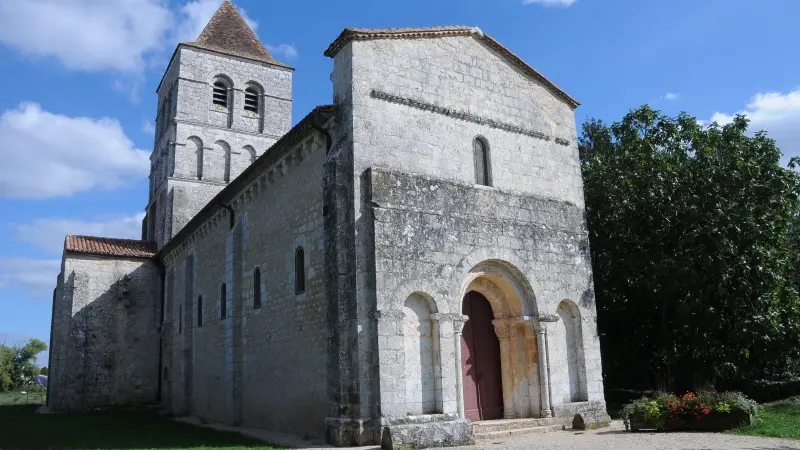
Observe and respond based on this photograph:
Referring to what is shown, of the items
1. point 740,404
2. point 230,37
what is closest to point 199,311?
point 740,404

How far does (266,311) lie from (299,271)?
83.2 inches

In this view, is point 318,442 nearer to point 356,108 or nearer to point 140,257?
point 356,108

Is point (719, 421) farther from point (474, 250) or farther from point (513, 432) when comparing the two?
point (474, 250)

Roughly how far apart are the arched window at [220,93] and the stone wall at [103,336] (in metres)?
9.41

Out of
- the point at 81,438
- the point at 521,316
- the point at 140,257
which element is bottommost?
the point at 81,438

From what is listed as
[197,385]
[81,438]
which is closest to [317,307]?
[81,438]

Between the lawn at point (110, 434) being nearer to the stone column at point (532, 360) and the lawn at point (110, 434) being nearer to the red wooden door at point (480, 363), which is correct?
the red wooden door at point (480, 363)

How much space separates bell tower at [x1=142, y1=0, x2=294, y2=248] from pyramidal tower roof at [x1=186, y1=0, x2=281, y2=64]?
0.05m

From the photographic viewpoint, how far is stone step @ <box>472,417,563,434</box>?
12.2m

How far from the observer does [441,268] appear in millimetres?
12336

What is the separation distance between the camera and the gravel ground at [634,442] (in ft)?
33.0

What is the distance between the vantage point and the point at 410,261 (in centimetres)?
1195

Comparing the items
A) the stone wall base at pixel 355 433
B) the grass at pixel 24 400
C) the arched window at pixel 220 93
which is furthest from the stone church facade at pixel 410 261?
the grass at pixel 24 400

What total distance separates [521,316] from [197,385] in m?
12.0
